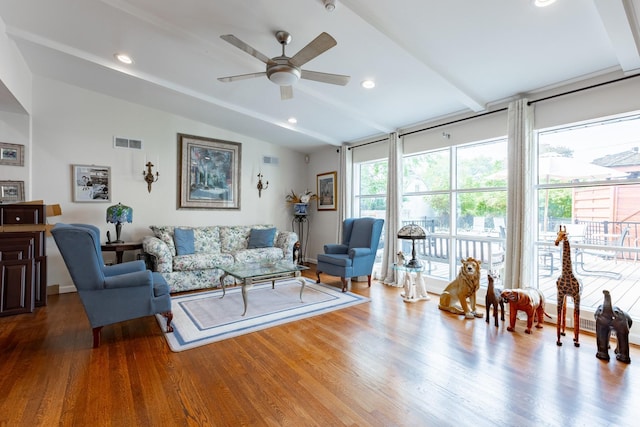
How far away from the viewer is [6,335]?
9.25ft

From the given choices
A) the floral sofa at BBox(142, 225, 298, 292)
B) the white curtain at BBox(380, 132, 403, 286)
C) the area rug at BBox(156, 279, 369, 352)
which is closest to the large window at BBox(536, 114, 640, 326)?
the white curtain at BBox(380, 132, 403, 286)

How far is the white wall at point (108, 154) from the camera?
419 cm

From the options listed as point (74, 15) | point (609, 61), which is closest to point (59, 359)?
point (74, 15)

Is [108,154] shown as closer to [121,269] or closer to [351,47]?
[121,269]

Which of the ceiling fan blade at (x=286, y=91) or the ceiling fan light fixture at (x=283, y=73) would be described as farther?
the ceiling fan blade at (x=286, y=91)

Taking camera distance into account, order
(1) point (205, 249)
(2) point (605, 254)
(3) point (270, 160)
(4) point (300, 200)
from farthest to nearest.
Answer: (4) point (300, 200) < (3) point (270, 160) < (1) point (205, 249) < (2) point (605, 254)

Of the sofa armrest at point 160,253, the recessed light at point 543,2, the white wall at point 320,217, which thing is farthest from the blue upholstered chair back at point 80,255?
the white wall at point 320,217

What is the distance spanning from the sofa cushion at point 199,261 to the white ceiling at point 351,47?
7.68 ft

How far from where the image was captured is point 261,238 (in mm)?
5488

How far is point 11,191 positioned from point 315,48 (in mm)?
4380

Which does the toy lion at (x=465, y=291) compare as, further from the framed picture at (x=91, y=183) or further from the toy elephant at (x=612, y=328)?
the framed picture at (x=91, y=183)

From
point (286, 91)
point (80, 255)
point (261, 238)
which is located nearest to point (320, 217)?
point (261, 238)

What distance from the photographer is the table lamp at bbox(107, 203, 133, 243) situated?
14.1ft

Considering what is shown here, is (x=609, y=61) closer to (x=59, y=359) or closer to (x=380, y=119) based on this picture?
(x=380, y=119)
